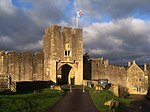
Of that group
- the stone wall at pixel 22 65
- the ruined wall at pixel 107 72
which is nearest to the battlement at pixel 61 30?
the stone wall at pixel 22 65

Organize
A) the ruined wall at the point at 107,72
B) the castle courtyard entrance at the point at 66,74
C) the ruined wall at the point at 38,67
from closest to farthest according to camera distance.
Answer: the ruined wall at the point at 38,67, the castle courtyard entrance at the point at 66,74, the ruined wall at the point at 107,72

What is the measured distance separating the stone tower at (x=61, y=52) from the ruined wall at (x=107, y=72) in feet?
22.5

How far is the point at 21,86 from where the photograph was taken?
3894cm

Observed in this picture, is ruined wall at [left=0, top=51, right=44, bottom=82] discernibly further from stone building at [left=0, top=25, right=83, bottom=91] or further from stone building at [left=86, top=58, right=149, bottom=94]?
stone building at [left=86, top=58, right=149, bottom=94]

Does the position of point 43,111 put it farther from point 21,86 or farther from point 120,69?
point 120,69

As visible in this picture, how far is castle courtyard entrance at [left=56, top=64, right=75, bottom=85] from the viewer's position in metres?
59.2

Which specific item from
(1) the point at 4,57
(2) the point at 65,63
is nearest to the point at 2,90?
(1) the point at 4,57

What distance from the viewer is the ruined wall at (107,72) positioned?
63.5m

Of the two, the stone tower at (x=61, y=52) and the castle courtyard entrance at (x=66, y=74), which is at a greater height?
the stone tower at (x=61, y=52)

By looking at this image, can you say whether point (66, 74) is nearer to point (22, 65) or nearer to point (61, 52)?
point (61, 52)

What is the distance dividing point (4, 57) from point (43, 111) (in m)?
29.2

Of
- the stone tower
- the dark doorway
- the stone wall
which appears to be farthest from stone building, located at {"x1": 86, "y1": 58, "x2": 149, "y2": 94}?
the stone wall

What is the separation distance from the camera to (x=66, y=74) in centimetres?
6106

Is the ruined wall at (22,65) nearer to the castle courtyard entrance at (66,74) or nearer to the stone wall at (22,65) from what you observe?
the stone wall at (22,65)
